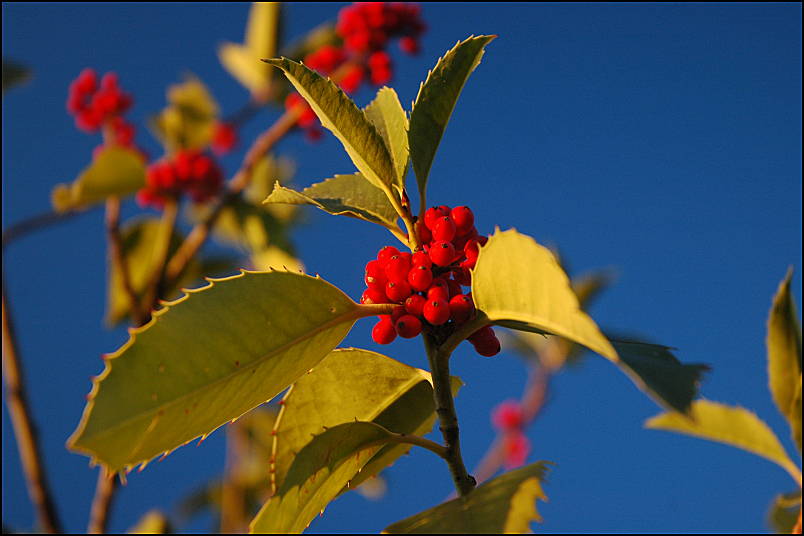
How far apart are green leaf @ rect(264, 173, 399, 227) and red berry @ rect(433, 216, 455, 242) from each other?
0.11 m

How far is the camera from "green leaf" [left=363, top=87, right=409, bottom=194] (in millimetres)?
1087

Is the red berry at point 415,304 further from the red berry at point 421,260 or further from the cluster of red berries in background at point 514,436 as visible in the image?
the cluster of red berries in background at point 514,436

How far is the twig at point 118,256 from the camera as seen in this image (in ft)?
9.52

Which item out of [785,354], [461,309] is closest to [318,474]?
[461,309]

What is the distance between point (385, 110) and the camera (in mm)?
1199

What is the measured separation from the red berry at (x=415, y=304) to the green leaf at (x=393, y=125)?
0.20m

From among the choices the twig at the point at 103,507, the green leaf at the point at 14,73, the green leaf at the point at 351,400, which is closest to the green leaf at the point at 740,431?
the green leaf at the point at 351,400

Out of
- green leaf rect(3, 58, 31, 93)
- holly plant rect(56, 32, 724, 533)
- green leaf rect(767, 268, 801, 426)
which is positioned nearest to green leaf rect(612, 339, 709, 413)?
holly plant rect(56, 32, 724, 533)

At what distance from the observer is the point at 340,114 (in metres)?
1.05

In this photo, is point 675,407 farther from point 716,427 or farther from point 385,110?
point 716,427

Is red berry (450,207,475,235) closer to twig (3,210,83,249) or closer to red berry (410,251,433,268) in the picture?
red berry (410,251,433,268)

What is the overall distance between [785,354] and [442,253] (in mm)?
705

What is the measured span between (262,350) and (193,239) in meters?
2.52

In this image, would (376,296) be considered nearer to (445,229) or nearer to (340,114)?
(445,229)
